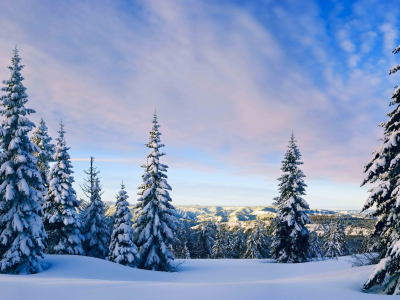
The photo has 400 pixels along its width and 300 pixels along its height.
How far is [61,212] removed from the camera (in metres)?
24.0

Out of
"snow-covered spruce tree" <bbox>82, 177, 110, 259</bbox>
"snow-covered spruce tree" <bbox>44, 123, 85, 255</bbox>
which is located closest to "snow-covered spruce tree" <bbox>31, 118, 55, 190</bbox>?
"snow-covered spruce tree" <bbox>44, 123, 85, 255</bbox>

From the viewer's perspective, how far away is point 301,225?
26672mm

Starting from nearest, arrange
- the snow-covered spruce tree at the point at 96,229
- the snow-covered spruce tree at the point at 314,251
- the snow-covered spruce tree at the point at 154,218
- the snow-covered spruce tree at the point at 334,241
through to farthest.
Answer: the snow-covered spruce tree at the point at 154,218, the snow-covered spruce tree at the point at 96,229, the snow-covered spruce tree at the point at 314,251, the snow-covered spruce tree at the point at 334,241

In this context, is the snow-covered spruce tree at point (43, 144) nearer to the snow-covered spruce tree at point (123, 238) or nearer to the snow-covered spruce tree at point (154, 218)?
the snow-covered spruce tree at point (123, 238)

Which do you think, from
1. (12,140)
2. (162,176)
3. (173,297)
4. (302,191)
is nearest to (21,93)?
(12,140)

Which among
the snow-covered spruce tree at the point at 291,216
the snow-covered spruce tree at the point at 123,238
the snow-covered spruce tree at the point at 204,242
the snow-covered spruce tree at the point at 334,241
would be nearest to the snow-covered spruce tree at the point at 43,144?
the snow-covered spruce tree at the point at 123,238

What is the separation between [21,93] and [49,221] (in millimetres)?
12679

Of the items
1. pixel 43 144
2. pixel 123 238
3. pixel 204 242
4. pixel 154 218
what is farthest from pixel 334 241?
pixel 43 144

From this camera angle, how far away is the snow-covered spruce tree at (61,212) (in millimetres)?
23594

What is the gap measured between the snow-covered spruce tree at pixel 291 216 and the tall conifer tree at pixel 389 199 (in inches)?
644

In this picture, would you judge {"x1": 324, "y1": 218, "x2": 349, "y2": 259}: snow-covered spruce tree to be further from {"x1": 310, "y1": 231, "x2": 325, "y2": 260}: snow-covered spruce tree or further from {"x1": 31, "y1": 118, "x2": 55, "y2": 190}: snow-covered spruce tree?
{"x1": 31, "y1": 118, "x2": 55, "y2": 190}: snow-covered spruce tree

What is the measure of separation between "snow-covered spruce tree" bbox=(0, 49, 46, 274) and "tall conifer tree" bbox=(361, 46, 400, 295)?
18.1 meters

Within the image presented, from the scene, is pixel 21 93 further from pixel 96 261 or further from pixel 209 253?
pixel 209 253

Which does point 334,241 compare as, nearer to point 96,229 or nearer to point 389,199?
point 96,229
